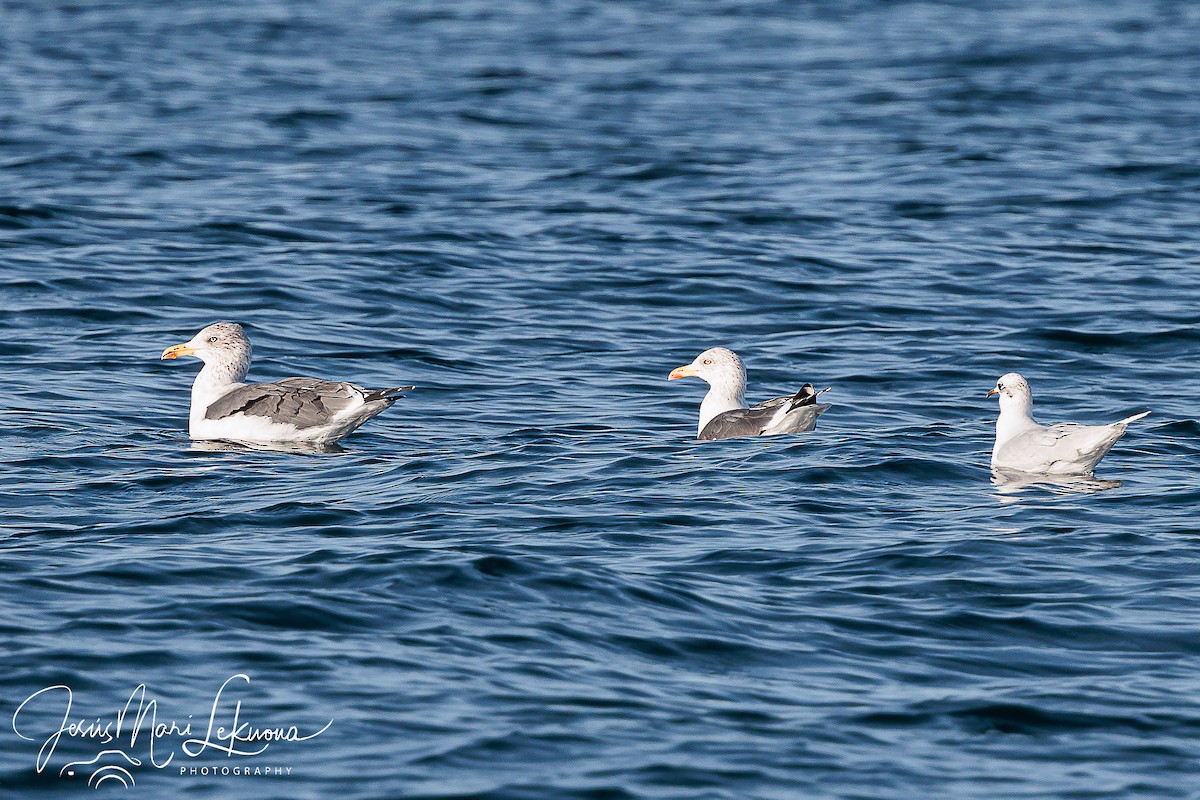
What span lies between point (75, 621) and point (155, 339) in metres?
9.67

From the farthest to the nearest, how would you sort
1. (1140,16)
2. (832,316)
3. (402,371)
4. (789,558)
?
(1140,16)
(832,316)
(402,371)
(789,558)

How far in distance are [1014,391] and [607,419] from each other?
12.0 feet

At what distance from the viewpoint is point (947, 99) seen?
34.4 m

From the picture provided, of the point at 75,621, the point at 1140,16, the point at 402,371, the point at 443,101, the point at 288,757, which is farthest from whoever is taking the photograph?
the point at 1140,16

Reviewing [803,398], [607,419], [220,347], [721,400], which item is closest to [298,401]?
[220,347]

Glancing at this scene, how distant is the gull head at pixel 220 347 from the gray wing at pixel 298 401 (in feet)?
3.04

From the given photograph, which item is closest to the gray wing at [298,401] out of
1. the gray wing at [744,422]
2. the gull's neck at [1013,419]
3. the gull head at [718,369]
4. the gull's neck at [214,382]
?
the gull's neck at [214,382]

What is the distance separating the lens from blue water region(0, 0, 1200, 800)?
8.95 meters

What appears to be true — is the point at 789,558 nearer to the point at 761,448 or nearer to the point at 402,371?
the point at 761,448

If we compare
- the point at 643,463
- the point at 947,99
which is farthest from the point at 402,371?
the point at 947,99

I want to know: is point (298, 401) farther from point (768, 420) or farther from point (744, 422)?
point (768, 420)

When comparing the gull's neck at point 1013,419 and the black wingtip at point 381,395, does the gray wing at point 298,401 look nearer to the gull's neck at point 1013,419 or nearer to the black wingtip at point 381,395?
the black wingtip at point 381,395

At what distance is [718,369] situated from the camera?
16.8 meters

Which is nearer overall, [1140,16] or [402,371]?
[402,371]
